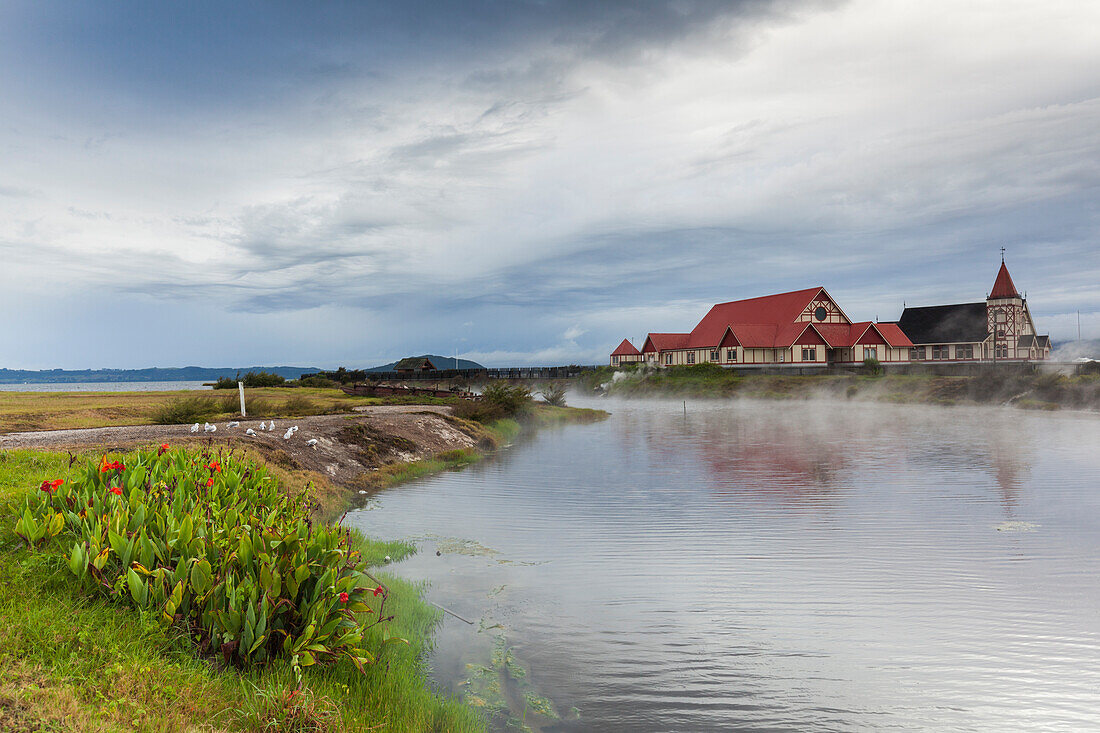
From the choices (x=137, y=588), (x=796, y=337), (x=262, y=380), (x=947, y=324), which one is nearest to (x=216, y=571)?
(x=137, y=588)

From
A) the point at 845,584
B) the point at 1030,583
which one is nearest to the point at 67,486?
the point at 845,584

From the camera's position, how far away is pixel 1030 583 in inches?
372

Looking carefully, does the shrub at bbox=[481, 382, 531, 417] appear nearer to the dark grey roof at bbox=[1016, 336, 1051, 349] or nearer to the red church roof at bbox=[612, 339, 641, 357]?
the red church roof at bbox=[612, 339, 641, 357]

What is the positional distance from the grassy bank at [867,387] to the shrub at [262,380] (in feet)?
117

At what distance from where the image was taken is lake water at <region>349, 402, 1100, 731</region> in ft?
20.2

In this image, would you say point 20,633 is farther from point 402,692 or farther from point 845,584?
point 845,584

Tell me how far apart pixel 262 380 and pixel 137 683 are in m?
56.6

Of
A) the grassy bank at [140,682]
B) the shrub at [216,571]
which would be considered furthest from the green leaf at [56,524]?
the grassy bank at [140,682]

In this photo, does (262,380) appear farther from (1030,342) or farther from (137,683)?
(1030,342)

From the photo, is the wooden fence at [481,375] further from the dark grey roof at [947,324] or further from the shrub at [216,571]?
the shrub at [216,571]

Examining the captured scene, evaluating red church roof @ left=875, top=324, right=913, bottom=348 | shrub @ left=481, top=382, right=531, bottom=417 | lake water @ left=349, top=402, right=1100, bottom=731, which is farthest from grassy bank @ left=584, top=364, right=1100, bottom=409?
lake water @ left=349, top=402, right=1100, bottom=731

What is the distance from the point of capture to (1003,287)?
82188 mm

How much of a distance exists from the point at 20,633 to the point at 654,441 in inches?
1047

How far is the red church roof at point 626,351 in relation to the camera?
91.8 metres
